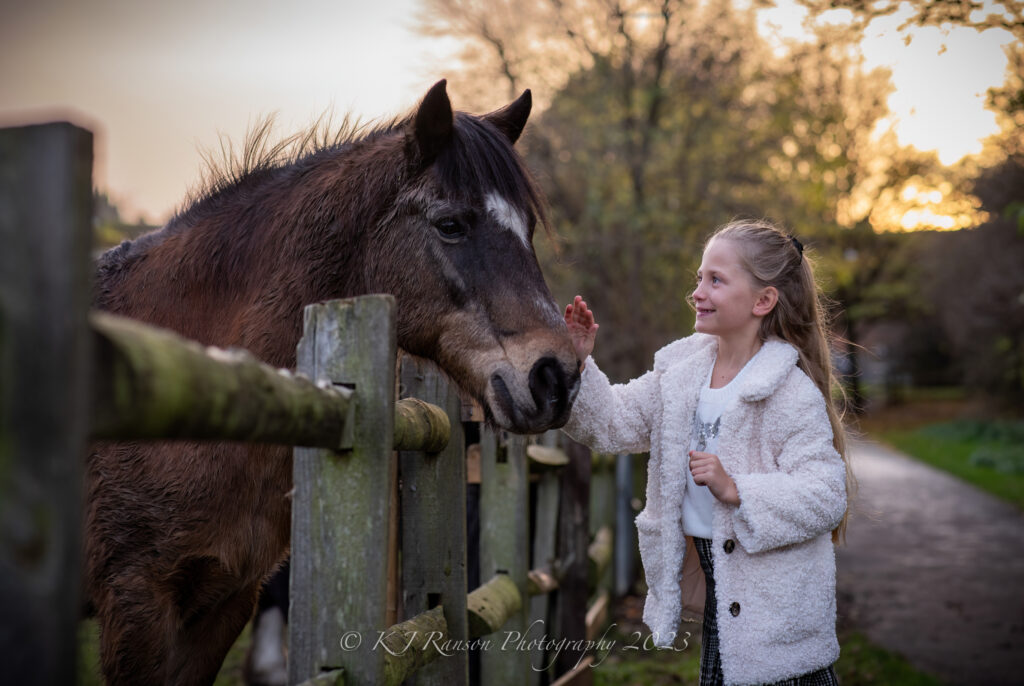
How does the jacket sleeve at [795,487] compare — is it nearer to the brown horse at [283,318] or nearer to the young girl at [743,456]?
the young girl at [743,456]

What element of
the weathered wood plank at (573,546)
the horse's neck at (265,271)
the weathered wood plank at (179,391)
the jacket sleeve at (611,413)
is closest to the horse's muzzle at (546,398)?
the jacket sleeve at (611,413)

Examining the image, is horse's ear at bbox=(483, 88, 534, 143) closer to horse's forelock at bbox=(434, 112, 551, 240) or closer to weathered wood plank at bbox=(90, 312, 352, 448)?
horse's forelock at bbox=(434, 112, 551, 240)

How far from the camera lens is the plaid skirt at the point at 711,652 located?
7.98 feet

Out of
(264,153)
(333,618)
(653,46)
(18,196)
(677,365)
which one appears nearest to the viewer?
(18,196)

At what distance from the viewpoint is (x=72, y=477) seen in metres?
0.84

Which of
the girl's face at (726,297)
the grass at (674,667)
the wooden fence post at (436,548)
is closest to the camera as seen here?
the wooden fence post at (436,548)

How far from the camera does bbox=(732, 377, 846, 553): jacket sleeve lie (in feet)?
7.73

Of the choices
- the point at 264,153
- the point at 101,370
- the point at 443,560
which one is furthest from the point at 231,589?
the point at 101,370

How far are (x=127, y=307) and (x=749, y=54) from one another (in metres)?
9.86

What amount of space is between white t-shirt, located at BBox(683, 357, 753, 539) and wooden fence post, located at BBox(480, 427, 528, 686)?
35.9 inches

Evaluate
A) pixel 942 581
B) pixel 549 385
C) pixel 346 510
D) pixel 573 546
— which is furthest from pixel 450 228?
pixel 942 581

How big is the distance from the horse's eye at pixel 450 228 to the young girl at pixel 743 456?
45 cm

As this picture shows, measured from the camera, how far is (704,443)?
8.78ft

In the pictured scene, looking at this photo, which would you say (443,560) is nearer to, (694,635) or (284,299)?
(284,299)
